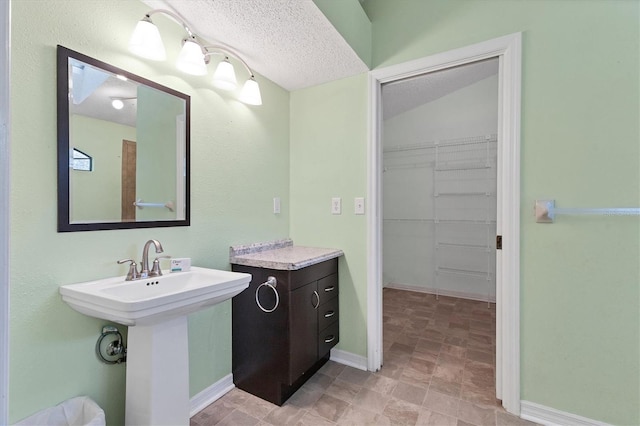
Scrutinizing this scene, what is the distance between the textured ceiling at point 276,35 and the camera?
4.44 feet

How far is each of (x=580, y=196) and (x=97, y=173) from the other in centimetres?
230

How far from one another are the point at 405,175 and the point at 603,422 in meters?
2.99

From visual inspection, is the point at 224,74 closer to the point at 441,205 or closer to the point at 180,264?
the point at 180,264

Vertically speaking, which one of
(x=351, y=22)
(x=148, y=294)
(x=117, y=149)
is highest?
(x=351, y=22)

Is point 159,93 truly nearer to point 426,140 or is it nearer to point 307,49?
point 307,49

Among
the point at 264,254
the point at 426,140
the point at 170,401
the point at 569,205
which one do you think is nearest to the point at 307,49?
the point at 264,254

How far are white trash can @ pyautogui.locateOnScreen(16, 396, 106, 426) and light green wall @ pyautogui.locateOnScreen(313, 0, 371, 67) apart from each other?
1.99 meters

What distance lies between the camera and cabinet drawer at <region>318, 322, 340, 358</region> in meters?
1.89

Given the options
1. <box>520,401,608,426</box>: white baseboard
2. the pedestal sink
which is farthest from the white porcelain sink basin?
<box>520,401,608,426</box>: white baseboard

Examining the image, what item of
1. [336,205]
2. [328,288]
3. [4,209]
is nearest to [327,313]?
[328,288]

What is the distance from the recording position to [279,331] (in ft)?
5.29

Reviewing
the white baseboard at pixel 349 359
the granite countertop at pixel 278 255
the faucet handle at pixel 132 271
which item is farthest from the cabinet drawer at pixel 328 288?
the faucet handle at pixel 132 271

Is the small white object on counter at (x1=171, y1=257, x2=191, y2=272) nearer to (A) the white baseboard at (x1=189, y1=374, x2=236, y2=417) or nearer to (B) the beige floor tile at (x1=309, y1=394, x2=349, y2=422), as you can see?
(A) the white baseboard at (x1=189, y1=374, x2=236, y2=417)

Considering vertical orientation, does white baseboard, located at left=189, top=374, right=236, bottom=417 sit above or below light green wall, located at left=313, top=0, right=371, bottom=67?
below
